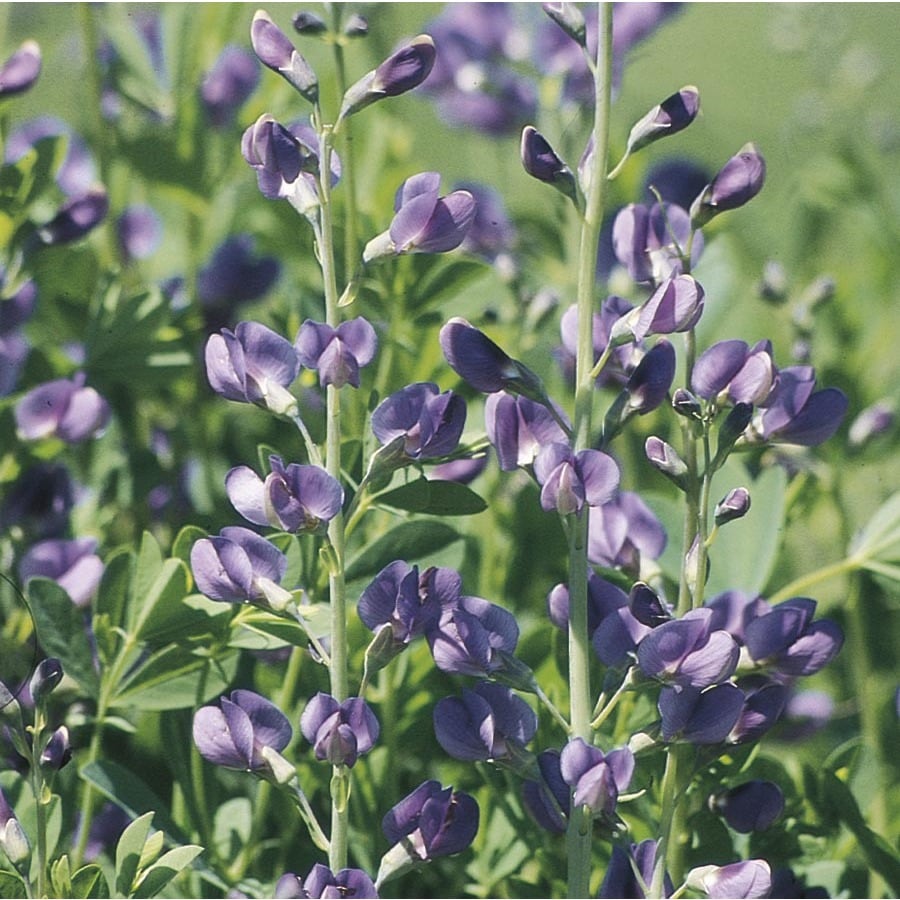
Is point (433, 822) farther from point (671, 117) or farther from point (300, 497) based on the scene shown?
point (671, 117)

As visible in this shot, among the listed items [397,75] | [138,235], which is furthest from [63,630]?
[138,235]

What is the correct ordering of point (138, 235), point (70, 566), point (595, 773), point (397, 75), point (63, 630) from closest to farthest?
point (595, 773) → point (397, 75) → point (63, 630) → point (70, 566) → point (138, 235)

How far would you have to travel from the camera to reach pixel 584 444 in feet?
2.31

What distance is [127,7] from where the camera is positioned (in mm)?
1673

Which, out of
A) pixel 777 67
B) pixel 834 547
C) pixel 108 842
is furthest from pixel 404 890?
pixel 777 67

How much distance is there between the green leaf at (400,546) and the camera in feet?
2.97

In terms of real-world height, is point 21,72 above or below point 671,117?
below

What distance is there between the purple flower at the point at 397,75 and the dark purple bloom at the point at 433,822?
354 mm

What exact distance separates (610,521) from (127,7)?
1108 mm

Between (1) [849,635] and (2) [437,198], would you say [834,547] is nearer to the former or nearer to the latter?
(1) [849,635]

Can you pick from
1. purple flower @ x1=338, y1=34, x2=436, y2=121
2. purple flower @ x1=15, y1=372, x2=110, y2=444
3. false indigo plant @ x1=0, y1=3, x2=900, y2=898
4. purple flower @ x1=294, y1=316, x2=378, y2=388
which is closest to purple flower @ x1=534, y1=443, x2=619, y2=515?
false indigo plant @ x1=0, y1=3, x2=900, y2=898

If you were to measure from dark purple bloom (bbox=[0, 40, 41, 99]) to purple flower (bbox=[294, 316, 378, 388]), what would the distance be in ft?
1.47

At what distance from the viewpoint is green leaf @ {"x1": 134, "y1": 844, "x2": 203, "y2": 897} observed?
28.1 inches

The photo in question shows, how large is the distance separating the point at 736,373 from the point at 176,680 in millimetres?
406
